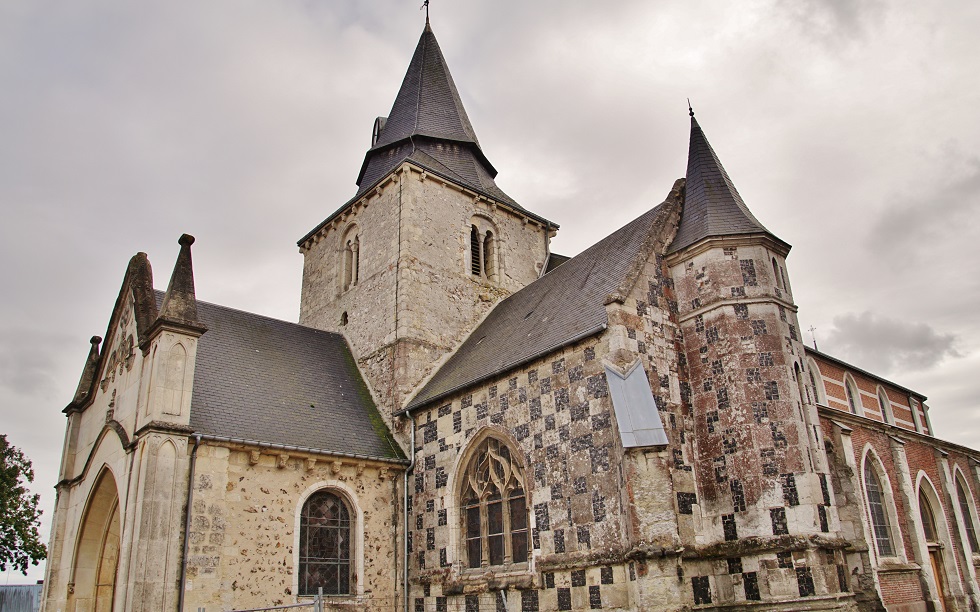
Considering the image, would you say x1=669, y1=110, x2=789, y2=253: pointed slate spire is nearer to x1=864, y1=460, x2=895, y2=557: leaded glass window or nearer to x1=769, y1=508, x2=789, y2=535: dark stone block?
x1=769, y1=508, x2=789, y2=535: dark stone block

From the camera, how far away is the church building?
12.0 m

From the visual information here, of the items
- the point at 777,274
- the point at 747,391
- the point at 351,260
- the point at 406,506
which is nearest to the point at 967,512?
the point at 777,274

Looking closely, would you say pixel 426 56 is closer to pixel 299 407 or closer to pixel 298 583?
pixel 299 407

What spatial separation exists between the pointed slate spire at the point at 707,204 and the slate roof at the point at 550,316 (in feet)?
2.29

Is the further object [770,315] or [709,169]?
[709,169]

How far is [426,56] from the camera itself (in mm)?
26234

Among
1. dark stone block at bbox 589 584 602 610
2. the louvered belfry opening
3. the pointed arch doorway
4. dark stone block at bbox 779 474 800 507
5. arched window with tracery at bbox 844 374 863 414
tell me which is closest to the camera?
dark stone block at bbox 589 584 602 610

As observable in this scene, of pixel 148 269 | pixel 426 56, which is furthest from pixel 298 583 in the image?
pixel 426 56

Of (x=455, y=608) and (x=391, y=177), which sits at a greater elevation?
(x=391, y=177)

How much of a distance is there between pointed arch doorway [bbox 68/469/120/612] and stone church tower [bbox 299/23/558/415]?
6322mm

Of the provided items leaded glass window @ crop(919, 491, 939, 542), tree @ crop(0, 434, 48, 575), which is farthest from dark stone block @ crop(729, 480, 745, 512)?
tree @ crop(0, 434, 48, 575)

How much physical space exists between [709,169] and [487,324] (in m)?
7.26

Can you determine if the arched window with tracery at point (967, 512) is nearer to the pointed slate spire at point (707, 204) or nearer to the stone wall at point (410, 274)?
the pointed slate spire at point (707, 204)

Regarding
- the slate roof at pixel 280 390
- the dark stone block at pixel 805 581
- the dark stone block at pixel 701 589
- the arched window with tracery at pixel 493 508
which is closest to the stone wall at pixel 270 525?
the slate roof at pixel 280 390
